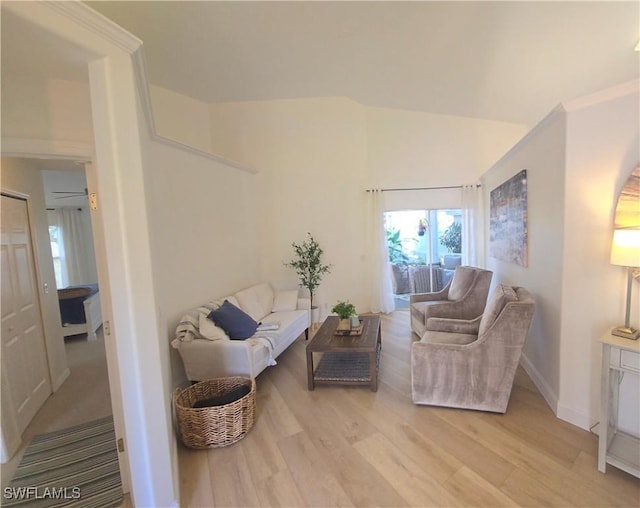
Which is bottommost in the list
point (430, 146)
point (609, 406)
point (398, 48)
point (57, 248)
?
point (609, 406)

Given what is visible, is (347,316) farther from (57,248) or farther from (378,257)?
(57,248)

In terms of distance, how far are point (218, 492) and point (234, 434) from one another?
1.39ft

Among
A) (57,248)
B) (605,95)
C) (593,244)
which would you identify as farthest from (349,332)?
(57,248)

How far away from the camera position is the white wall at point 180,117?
13.9ft

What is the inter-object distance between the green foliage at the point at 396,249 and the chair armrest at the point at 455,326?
286 cm

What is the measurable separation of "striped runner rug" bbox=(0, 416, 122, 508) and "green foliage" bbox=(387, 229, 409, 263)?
4.94 meters

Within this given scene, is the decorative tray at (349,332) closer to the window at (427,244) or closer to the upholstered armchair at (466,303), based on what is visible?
the upholstered armchair at (466,303)

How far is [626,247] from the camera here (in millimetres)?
1709

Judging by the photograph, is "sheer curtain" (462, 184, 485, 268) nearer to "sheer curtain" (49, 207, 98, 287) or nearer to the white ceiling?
the white ceiling

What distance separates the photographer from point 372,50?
135 inches

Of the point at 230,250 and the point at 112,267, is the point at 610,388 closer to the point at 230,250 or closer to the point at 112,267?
the point at 112,267

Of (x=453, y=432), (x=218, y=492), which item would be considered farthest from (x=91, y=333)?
(x=453, y=432)

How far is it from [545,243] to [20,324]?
4.47 meters

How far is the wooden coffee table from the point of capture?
281 centimetres
